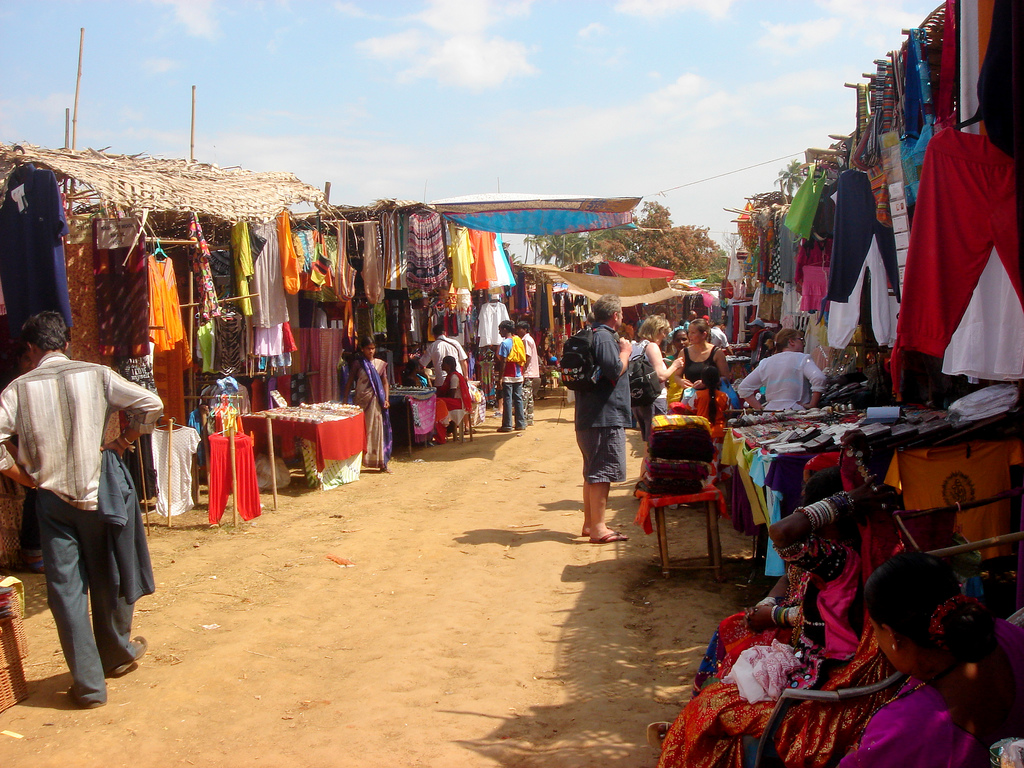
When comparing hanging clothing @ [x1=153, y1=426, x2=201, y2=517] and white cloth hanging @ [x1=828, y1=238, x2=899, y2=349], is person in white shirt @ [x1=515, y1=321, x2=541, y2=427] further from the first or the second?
white cloth hanging @ [x1=828, y1=238, x2=899, y2=349]

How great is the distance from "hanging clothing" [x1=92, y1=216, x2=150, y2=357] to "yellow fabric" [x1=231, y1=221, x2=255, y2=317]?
1.73 metres

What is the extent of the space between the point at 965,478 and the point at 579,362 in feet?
9.86

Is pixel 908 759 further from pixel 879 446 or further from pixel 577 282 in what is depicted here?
pixel 577 282

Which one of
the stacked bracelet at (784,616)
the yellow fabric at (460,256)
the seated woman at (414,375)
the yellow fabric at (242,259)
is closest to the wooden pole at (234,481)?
the yellow fabric at (242,259)

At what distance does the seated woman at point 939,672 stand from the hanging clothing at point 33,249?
562 centimetres

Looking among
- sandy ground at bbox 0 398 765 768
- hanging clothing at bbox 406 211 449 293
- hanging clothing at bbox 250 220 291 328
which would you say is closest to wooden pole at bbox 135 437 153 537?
sandy ground at bbox 0 398 765 768

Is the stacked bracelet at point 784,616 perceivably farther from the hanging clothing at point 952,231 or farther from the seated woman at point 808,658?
the hanging clothing at point 952,231

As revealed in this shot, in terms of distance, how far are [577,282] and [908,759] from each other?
13770 millimetres

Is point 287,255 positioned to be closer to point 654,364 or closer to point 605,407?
point 654,364

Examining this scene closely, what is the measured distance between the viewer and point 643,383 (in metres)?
7.85

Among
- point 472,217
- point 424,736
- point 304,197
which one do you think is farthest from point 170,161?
point 424,736

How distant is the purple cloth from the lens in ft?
6.32

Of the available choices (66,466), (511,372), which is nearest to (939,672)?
(66,466)

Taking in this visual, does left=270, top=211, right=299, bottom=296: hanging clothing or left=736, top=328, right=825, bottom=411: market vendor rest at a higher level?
left=270, top=211, right=299, bottom=296: hanging clothing
